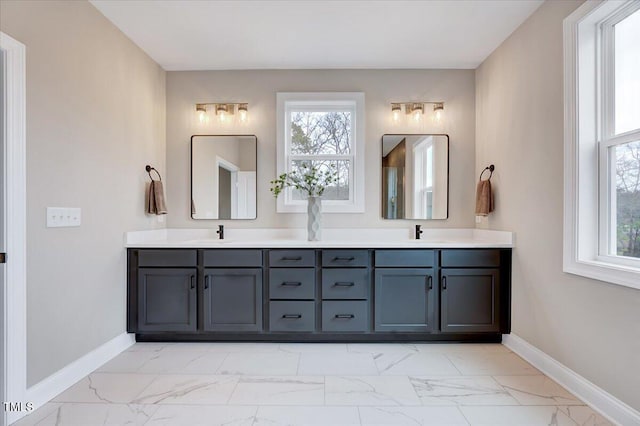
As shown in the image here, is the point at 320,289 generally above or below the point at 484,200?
below

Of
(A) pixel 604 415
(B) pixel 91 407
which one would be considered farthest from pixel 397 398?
(B) pixel 91 407

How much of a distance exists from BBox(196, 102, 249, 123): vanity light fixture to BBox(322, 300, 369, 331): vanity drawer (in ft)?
6.65

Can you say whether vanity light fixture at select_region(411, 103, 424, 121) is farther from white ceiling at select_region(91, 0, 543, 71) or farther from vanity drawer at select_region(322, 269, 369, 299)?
vanity drawer at select_region(322, 269, 369, 299)

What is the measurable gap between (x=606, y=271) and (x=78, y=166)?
327 centimetres

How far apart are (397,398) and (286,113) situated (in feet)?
8.81

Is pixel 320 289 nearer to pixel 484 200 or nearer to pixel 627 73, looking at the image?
pixel 484 200

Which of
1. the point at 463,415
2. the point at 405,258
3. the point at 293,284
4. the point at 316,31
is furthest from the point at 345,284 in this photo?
the point at 316,31

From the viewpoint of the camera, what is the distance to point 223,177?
3.54 metres

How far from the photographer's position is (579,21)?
6.96ft

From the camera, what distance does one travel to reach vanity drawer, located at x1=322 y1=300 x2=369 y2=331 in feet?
9.51

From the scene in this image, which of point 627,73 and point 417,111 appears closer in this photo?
point 627,73

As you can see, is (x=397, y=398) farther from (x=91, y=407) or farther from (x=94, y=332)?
(x=94, y=332)

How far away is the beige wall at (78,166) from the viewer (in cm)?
199

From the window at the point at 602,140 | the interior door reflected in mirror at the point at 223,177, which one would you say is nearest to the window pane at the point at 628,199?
the window at the point at 602,140
